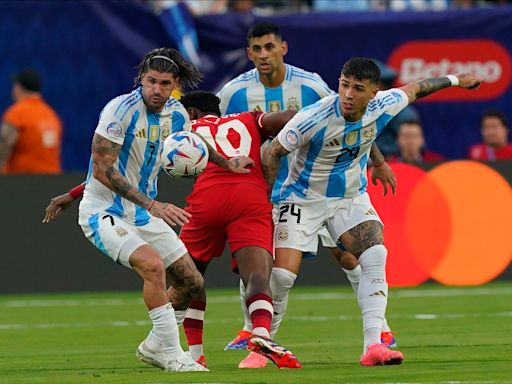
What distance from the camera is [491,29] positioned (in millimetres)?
19094

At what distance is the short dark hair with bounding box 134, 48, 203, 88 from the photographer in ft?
31.9

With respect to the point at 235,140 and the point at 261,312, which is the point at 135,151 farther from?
the point at 261,312

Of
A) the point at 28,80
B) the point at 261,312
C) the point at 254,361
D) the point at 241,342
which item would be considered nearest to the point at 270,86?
the point at 241,342

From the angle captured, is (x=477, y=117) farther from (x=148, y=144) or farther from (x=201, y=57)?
(x=148, y=144)

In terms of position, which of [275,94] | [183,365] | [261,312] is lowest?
[183,365]

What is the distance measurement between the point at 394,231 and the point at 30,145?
171 inches

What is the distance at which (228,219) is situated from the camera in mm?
10164

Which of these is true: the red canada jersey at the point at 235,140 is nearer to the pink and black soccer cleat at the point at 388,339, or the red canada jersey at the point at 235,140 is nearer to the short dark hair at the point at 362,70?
the short dark hair at the point at 362,70

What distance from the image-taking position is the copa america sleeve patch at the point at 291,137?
9.91 meters

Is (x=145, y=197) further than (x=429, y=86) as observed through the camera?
No

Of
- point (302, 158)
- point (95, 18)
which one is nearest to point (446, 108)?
point (95, 18)

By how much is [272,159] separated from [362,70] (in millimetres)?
928

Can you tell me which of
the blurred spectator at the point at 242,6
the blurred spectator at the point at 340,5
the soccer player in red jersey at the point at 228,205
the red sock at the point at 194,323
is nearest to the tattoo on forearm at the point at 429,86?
the soccer player in red jersey at the point at 228,205

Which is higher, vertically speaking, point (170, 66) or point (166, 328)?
point (170, 66)
